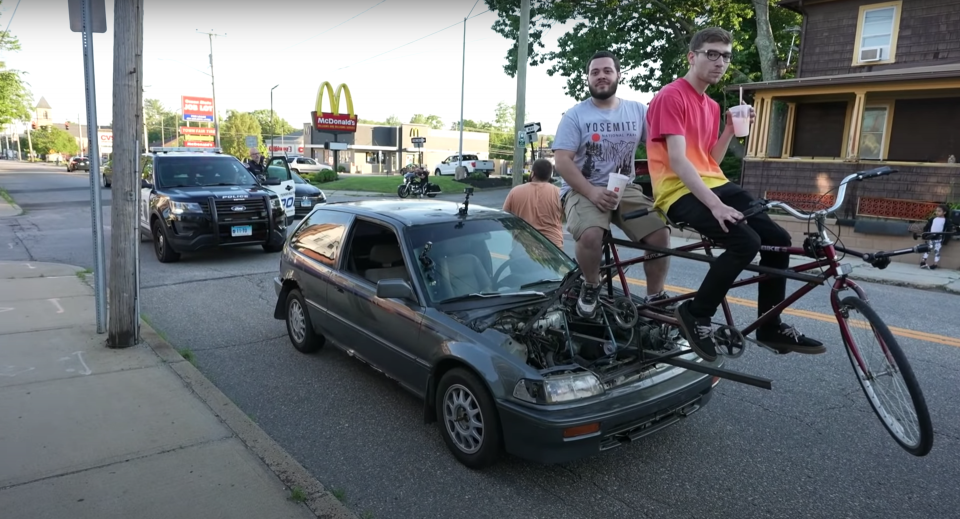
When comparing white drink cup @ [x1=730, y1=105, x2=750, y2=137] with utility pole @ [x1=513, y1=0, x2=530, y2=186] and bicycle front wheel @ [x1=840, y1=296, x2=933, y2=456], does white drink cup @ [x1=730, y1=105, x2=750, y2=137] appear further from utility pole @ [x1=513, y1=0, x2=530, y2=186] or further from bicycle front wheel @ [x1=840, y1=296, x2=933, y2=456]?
utility pole @ [x1=513, y1=0, x2=530, y2=186]

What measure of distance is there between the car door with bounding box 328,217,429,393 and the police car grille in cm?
623

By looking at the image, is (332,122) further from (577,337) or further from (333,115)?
(577,337)

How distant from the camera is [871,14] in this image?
61.3ft

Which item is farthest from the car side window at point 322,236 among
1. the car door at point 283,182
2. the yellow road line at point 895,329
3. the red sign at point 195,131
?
the red sign at point 195,131

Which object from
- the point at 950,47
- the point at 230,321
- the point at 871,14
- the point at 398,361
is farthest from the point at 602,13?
the point at 398,361

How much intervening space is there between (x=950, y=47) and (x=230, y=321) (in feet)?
67.1

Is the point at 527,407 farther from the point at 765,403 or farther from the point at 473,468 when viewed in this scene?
the point at 765,403

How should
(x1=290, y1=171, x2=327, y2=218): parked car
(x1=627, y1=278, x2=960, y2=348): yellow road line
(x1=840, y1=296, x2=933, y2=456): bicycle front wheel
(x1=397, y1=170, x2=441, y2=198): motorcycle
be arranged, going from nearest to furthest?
(x1=840, y1=296, x2=933, y2=456): bicycle front wheel, (x1=627, y1=278, x2=960, y2=348): yellow road line, (x1=290, y1=171, x2=327, y2=218): parked car, (x1=397, y1=170, x2=441, y2=198): motorcycle

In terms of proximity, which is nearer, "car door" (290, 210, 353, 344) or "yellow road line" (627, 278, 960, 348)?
"car door" (290, 210, 353, 344)

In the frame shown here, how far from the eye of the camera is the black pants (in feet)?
10.1

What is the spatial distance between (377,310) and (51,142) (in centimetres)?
13898

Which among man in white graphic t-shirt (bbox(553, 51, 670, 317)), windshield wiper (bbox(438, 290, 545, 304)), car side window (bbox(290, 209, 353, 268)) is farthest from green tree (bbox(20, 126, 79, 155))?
man in white graphic t-shirt (bbox(553, 51, 670, 317))

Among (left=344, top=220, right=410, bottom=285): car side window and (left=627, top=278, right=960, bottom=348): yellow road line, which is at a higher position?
(left=344, top=220, right=410, bottom=285): car side window


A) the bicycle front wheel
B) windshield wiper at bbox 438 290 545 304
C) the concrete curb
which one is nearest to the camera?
the bicycle front wheel
